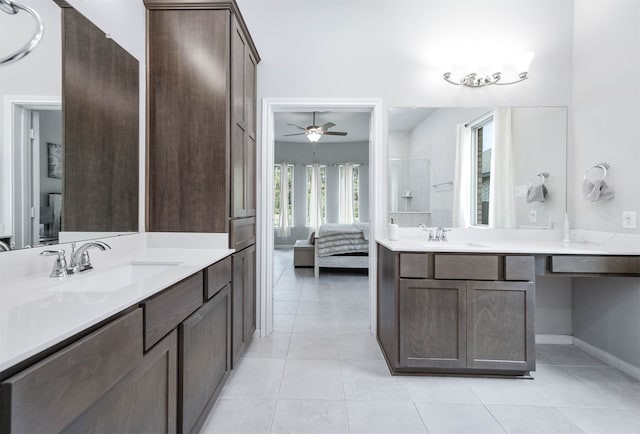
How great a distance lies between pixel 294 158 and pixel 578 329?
7.10m

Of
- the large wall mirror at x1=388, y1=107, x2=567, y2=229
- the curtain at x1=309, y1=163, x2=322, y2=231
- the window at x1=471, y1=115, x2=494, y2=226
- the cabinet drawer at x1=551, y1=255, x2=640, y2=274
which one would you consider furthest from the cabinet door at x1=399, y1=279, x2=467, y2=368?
the curtain at x1=309, y1=163, x2=322, y2=231

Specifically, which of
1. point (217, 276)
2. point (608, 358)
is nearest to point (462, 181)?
point (608, 358)

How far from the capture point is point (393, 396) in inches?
74.3

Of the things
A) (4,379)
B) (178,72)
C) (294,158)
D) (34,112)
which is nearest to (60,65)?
(34,112)

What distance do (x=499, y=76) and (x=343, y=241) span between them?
3.13m

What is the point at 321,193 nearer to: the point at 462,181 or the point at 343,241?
the point at 343,241

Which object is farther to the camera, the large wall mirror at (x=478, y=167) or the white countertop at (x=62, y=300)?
the large wall mirror at (x=478, y=167)

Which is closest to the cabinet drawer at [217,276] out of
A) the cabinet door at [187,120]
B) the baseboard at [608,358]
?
the cabinet door at [187,120]

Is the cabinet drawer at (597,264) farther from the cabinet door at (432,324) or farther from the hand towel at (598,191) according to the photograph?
the cabinet door at (432,324)

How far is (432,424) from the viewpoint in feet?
5.40

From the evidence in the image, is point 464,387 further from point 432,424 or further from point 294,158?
point 294,158

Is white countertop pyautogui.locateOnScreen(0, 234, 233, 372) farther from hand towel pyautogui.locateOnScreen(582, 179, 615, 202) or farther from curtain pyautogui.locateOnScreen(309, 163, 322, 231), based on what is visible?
curtain pyautogui.locateOnScreen(309, 163, 322, 231)

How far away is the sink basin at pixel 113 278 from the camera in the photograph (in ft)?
3.98

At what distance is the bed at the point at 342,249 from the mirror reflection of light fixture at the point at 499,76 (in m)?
2.79
